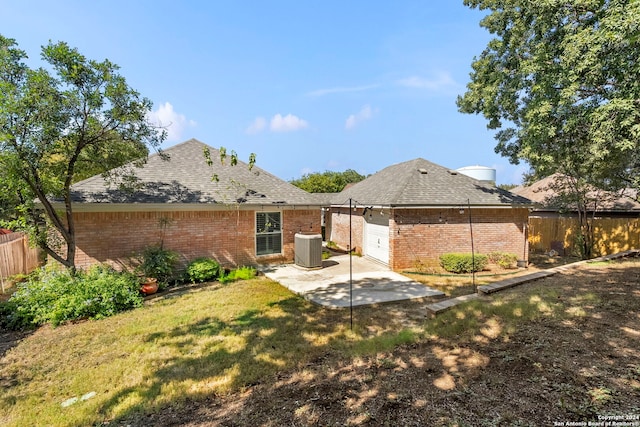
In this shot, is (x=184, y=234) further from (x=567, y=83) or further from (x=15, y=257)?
(x=567, y=83)

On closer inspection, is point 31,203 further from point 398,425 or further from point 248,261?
point 398,425

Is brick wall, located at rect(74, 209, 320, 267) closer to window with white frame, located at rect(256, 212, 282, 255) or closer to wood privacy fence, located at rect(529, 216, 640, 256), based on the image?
window with white frame, located at rect(256, 212, 282, 255)

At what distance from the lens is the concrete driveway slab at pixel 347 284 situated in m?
8.10

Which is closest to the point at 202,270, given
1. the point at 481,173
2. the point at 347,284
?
the point at 347,284

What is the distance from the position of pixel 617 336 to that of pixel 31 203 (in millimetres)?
11910

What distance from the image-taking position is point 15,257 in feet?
34.2

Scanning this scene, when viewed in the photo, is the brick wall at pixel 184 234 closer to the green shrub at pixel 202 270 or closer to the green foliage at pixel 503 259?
the green shrub at pixel 202 270

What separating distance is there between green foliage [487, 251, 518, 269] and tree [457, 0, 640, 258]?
12.2ft

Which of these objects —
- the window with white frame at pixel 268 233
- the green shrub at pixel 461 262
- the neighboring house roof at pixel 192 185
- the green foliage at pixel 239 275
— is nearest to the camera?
the neighboring house roof at pixel 192 185

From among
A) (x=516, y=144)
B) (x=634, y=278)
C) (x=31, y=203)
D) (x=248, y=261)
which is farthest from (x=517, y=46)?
(x=31, y=203)

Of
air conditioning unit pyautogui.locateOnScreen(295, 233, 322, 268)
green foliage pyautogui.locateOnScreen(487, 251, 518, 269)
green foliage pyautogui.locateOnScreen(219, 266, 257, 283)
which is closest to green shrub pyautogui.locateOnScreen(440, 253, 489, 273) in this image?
green foliage pyautogui.locateOnScreen(487, 251, 518, 269)

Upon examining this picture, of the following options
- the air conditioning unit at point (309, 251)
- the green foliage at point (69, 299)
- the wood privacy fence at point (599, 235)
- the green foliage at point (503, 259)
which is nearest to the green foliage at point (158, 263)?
the green foliage at point (69, 299)

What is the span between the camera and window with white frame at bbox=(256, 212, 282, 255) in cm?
1195

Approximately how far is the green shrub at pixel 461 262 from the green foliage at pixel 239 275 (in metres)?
7.46
